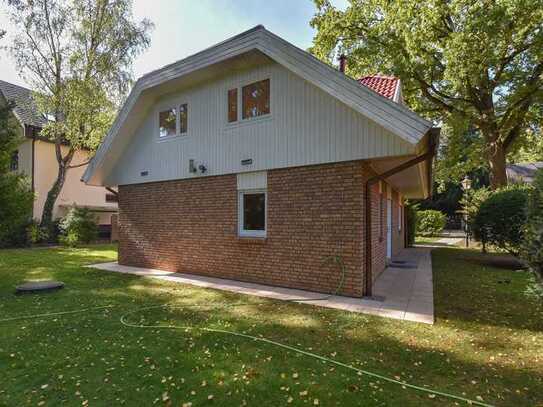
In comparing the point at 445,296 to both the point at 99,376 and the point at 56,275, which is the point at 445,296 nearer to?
the point at 99,376

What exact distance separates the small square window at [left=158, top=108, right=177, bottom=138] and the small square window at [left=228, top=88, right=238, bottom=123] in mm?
2128

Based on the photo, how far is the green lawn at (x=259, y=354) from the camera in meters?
3.11

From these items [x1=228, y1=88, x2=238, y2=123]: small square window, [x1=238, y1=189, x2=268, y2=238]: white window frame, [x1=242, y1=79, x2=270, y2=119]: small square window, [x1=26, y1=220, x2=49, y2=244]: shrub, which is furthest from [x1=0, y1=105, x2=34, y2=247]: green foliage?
[x1=26, y1=220, x2=49, y2=244]: shrub

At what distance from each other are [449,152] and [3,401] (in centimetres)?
2275

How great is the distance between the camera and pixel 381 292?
699cm

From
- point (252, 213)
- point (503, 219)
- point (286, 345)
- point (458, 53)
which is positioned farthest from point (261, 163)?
point (458, 53)

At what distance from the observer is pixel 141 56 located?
59.4ft

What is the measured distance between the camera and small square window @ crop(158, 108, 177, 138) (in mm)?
9599

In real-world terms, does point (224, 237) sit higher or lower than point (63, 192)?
lower

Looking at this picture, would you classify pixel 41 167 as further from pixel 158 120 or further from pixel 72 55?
pixel 158 120

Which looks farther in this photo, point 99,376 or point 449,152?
point 449,152

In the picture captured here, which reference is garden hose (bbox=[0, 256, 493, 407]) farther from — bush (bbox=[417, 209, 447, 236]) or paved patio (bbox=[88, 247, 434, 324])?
bush (bbox=[417, 209, 447, 236])

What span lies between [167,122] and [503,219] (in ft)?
35.5

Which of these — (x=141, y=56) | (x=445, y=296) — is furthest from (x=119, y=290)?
(x=141, y=56)
